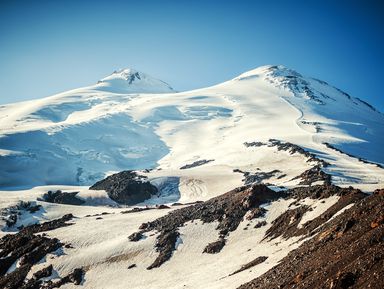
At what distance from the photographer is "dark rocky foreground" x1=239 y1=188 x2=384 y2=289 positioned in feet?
75.2

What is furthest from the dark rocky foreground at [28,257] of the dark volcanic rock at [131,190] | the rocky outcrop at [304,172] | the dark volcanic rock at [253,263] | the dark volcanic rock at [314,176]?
the dark volcanic rock at [314,176]

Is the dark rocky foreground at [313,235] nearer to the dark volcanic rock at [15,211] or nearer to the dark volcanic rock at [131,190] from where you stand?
the dark volcanic rock at [15,211]

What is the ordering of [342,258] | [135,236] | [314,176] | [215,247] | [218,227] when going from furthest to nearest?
[314,176] → [135,236] → [218,227] → [215,247] → [342,258]

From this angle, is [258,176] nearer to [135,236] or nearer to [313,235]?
[135,236]

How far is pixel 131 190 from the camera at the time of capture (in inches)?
4414

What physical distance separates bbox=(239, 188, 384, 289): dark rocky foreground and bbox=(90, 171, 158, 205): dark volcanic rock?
75.2 meters

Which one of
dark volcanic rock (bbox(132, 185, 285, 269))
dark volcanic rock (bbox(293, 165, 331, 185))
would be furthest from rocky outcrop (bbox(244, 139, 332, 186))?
dark volcanic rock (bbox(132, 185, 285, 269))

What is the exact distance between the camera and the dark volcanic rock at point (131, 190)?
11025 cm

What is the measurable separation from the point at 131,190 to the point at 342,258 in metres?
89.9

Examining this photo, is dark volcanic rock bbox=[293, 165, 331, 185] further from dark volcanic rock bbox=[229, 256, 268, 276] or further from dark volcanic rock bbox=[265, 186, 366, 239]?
dark volcanic rock bbox=[229, 256, 268, 276]

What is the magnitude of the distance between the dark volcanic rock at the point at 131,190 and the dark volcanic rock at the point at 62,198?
9507 mm

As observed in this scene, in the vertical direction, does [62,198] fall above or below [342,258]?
below

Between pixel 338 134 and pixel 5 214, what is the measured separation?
13374 centimetres

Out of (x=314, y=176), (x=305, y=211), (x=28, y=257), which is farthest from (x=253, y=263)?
(x=314, y=176)
